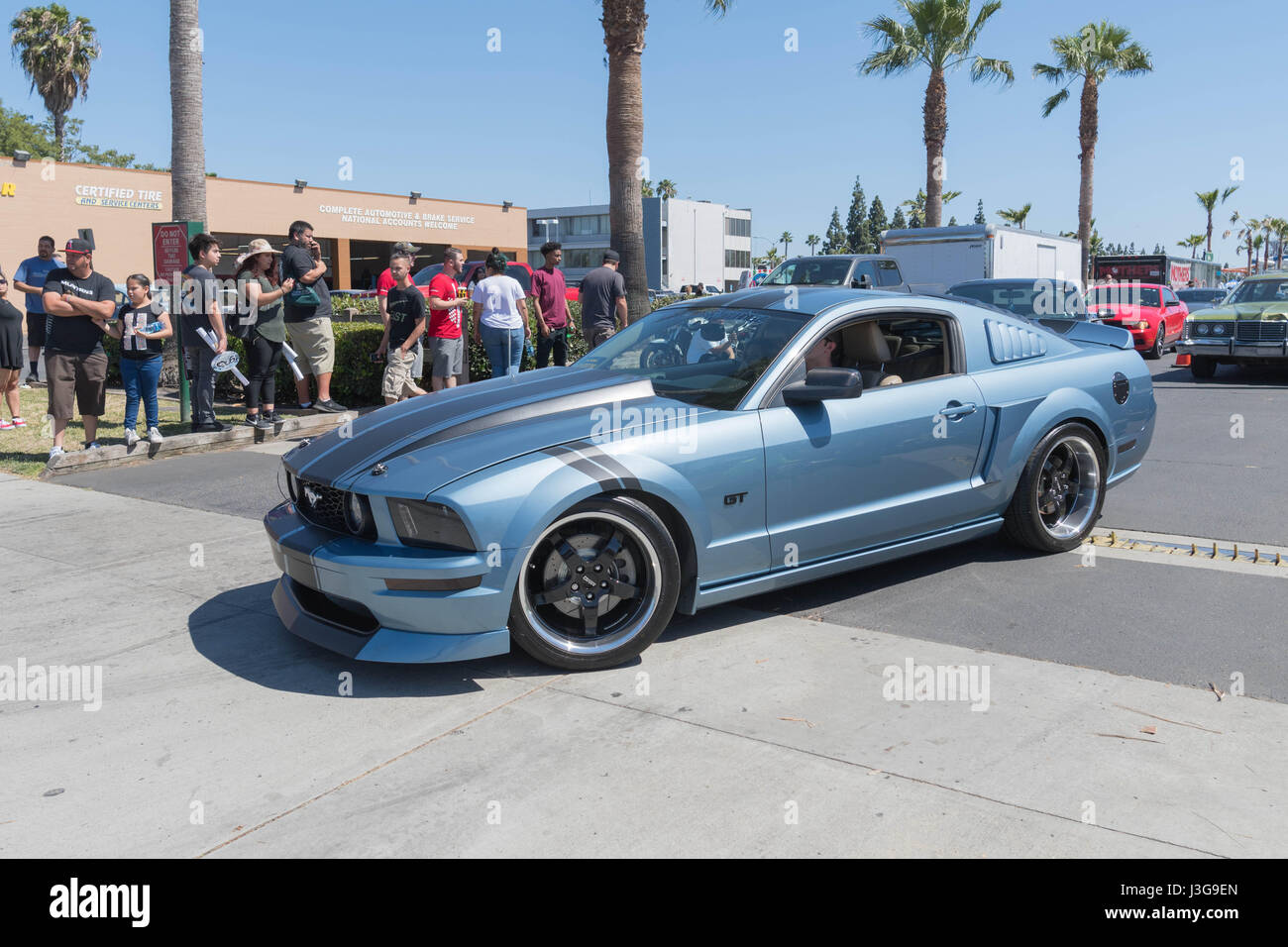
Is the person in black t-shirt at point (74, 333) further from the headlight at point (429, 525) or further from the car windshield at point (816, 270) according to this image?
the car windshield at point (816, 270)

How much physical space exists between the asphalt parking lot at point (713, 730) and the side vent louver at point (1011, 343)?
1122mm

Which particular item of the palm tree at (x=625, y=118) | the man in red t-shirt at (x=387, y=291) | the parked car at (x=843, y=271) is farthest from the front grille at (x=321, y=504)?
the parked car at (x=843, y=271)

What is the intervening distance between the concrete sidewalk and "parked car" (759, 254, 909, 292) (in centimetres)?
1184

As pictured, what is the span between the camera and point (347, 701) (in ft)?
13.3

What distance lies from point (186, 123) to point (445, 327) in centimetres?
444

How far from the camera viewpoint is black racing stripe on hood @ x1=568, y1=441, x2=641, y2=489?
13.7 ft

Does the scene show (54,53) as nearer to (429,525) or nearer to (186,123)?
(186,123)

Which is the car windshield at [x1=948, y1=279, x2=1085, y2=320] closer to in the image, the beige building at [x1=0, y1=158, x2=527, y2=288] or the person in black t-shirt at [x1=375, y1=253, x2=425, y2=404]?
the person in black t-shirt at [x1=375, y1=253, x2=425, y2=404]

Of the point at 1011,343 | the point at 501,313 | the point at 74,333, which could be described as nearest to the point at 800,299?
the point at 1011,343

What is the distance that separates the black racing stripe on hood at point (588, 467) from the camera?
4133 mm

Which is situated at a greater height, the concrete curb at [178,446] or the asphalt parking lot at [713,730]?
the concrete curb at [178,446]
